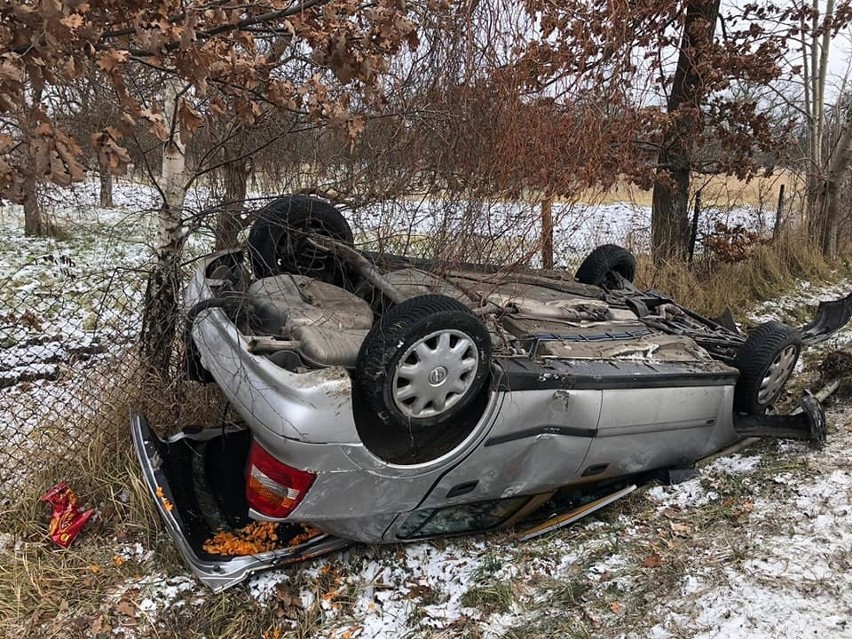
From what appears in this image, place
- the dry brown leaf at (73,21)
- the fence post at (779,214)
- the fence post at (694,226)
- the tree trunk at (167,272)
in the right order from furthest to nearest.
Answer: the fence post at (779,214)
the fence post at (694,226)
the tree trunk at (167,272)
the dry brown leaf at (73,21)

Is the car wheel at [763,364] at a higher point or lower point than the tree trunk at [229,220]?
lower

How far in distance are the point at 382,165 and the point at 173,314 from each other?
5.50 ft

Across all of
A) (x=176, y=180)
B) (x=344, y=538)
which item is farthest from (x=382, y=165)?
(x=344, y=538)

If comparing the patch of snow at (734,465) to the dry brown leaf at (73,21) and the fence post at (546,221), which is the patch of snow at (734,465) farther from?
the dry brown leaf at (73,21)

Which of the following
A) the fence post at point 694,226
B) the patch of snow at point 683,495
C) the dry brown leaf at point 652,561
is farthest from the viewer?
the fence post at point 694,226

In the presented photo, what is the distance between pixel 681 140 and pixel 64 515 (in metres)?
7.17

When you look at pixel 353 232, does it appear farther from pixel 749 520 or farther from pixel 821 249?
pixel 821 249

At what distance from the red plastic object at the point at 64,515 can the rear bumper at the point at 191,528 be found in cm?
59

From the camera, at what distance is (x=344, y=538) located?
112 inches

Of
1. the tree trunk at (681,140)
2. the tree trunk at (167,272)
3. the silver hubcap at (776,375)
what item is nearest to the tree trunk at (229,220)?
the tree trunk at (167,272)

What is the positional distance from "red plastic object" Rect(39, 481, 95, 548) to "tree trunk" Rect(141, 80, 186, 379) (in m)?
0.89

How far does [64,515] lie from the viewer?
10.5 ft

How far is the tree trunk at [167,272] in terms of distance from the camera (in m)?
3.87

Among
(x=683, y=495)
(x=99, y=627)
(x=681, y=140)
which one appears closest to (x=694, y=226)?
(x=681, y=140)
